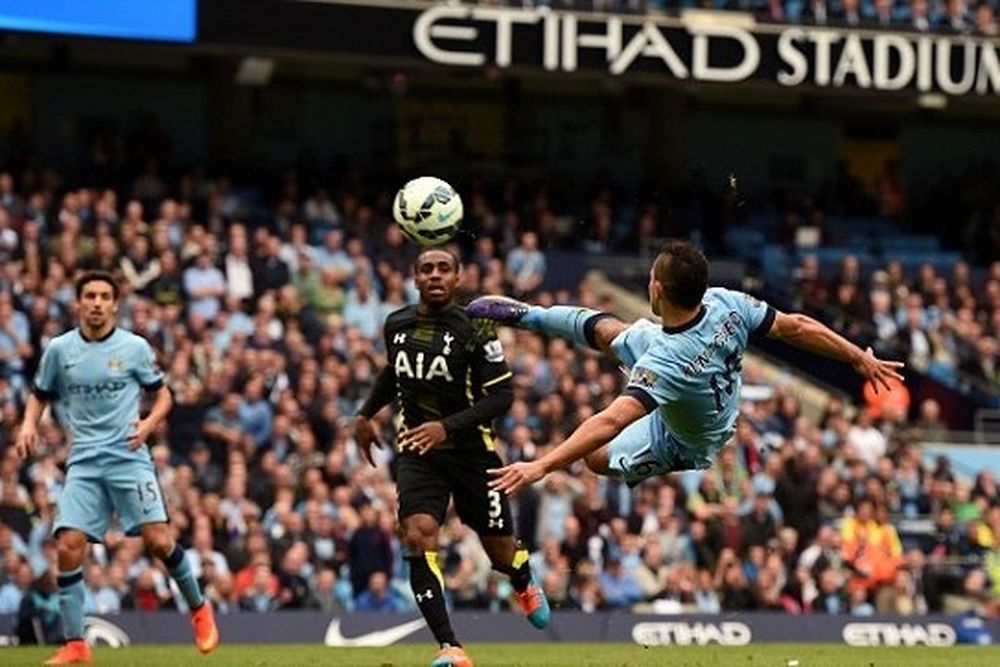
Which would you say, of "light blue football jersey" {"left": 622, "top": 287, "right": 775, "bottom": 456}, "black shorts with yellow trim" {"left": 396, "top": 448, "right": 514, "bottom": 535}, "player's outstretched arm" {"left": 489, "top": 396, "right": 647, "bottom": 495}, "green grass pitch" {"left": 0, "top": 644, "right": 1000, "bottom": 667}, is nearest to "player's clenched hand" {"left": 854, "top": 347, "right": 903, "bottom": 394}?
"light blue football jersey" {"left": 622, "top": 287, "right": 775, "bottom": 456}

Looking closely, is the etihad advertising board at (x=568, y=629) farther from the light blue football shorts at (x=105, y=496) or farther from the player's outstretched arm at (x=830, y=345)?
the player's outstretched arm at (x=830, y=345)

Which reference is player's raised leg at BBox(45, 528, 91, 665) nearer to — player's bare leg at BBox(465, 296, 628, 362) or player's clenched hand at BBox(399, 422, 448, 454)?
player's clenched hand at BBox(399, 422, 448, 454)

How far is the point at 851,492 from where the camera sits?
2561cm

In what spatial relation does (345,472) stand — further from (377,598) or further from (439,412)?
(439,412)

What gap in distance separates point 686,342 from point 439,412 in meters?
2.22

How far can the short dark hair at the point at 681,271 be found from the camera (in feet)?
40.9

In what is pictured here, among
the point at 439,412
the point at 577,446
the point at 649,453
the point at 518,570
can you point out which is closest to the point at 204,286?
the point at 518,570

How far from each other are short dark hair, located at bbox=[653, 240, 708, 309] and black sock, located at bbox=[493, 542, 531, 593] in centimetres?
294

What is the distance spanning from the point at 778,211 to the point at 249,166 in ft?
26.2

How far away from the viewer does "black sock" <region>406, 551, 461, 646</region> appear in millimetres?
13738

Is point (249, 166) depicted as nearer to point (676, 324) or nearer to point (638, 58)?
point (638, 58)

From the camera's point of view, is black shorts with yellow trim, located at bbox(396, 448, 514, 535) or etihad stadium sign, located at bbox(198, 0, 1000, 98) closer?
black shorts with yellow trim, located at bbox(396, 448, 514, 535)

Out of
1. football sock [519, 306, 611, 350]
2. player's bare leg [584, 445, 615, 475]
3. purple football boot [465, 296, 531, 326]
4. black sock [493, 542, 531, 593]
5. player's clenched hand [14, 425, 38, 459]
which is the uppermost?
purple football boot [465, 296, 531, 326]

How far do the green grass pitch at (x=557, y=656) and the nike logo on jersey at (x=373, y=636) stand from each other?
54 cm
